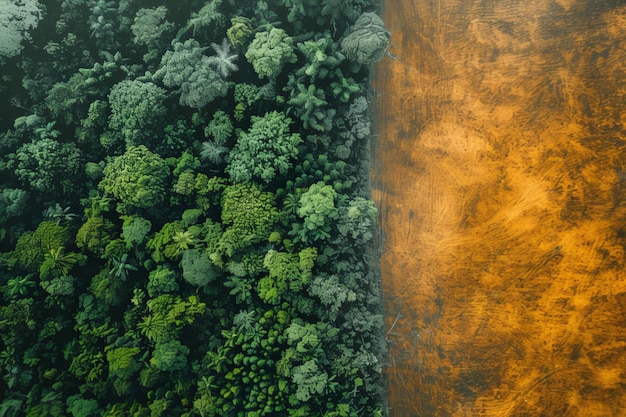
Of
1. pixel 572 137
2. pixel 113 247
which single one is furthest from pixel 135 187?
pixel 572 137

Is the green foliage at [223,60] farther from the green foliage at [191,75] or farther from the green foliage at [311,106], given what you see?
the green foliage at [311,106]

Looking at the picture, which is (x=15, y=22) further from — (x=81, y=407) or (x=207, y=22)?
(x=81, y=407)

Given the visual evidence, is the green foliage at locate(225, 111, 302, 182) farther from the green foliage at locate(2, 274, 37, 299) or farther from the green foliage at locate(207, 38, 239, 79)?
the green foliage at locate(2, 274, 37, 299)

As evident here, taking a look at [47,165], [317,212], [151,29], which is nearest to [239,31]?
[151,29]

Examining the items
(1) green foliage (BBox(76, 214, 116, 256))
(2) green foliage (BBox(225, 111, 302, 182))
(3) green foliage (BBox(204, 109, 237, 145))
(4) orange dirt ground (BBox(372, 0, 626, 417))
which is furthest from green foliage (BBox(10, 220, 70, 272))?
(4) orange dirt ground (BBox(372, 0, 626, 417))

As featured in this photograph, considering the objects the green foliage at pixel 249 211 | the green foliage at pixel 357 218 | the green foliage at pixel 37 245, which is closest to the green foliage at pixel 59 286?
the green foliage at pixel 37 245
